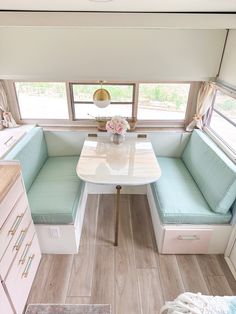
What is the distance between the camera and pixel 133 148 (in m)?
2.31

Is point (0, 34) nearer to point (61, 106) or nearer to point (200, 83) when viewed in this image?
point (61, 106)

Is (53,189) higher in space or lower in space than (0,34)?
lower

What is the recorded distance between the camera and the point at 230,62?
2.10m

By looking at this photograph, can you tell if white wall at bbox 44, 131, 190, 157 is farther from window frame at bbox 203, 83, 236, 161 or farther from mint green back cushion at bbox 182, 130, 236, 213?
window frame at bbox 203, 83, 236, 161

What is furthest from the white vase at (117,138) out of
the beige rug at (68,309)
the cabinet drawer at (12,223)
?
the beige rug at (68,309)

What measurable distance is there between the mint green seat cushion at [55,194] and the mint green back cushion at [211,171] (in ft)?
3.99

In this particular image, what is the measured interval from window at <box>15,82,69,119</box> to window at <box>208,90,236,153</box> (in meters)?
1.78

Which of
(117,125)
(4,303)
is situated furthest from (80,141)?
(4,303)

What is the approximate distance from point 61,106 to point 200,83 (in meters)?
1.71

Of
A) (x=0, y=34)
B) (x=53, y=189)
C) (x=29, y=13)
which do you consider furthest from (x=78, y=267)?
(x=0, y=34)

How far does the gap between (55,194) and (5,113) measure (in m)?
1.28

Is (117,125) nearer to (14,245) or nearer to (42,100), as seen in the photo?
(42,100)

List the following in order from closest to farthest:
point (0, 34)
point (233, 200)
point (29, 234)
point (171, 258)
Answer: point (29, 234) < point (233, 200) < point (171, 258) < point (0, 34)

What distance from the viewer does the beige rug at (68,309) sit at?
1599 mm
